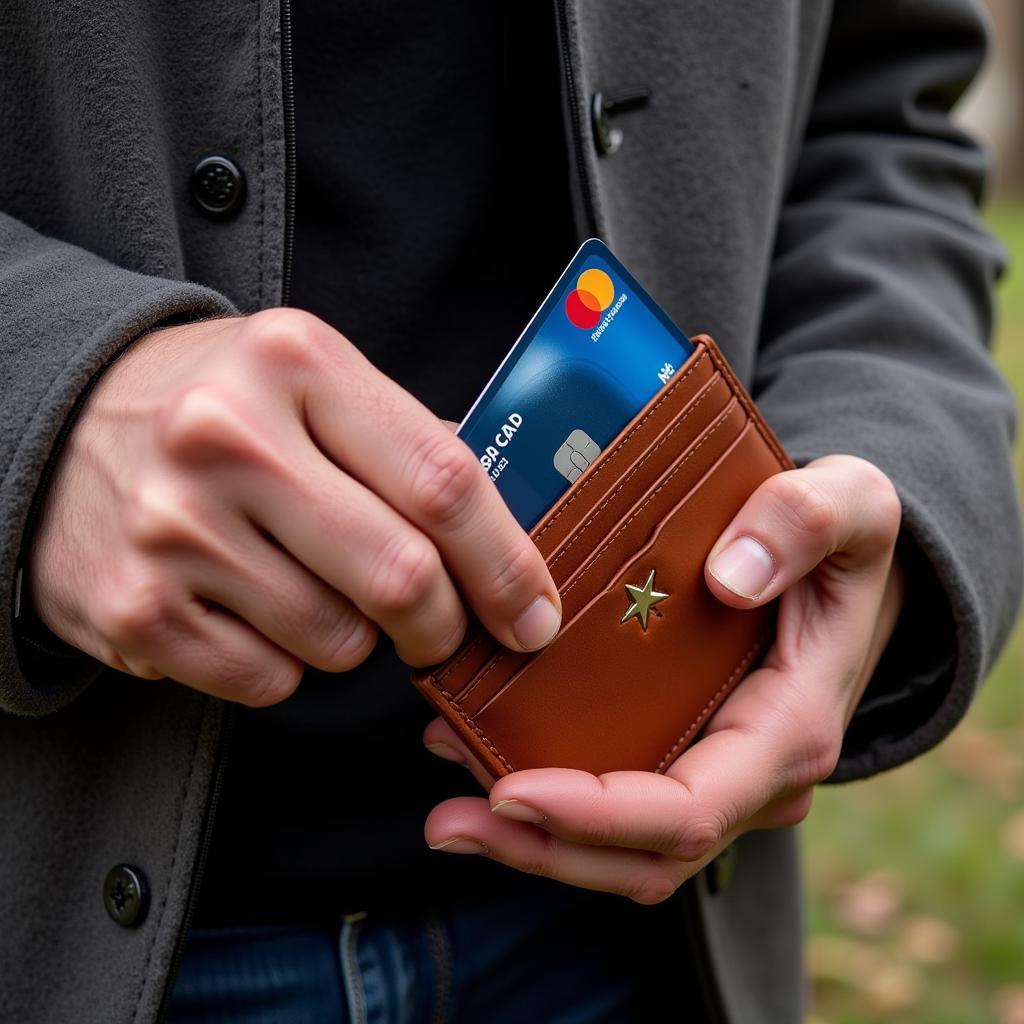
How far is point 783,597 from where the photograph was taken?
0.98 metres

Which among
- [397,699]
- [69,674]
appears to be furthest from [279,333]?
[397,699]

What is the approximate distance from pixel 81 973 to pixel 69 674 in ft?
0.98

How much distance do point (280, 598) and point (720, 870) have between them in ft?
2.19

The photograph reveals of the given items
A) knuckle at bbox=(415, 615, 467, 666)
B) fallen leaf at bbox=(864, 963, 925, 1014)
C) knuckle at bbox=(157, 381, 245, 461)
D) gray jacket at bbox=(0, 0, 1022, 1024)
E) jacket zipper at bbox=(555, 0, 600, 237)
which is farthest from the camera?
fallen leaf at bbox=(864, 963, 925, 1014)

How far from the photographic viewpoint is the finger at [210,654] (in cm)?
68

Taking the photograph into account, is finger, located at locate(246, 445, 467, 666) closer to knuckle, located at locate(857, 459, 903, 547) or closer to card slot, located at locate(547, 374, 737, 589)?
card slot, located at locate(547, 374, 737, 589)

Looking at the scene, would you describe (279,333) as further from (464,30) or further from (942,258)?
(942,258)

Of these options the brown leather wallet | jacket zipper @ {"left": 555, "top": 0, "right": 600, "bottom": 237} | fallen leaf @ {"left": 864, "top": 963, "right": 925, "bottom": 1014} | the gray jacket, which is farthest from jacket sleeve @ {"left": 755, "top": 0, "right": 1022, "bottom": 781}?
fallen leaf @ {"left": 864, "top": 963, "right": 925, "bottom": 1014}

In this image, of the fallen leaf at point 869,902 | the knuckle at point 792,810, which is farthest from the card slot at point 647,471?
the fallen leaf at point 869,902

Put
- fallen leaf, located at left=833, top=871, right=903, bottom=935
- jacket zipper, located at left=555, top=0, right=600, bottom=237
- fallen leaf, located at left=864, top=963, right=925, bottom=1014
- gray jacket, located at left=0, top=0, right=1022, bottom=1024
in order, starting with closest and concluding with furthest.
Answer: gray jacket, located at left=0, top=0, right=1022, bottom=1024 < jacket zipper, located at left=555, top=0, right=600, bottom=237 < fallen leaf, located at left=864, top=963, right=925, bottom=1014 < fallen leaf, located at left=833, top=871, right=903, bottom=935

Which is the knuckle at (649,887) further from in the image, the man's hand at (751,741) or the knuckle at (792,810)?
the knuckle at (792,810)

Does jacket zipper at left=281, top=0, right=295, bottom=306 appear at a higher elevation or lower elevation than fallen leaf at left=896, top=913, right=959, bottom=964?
higher

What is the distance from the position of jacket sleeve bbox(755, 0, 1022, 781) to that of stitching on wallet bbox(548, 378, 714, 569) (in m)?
0.23

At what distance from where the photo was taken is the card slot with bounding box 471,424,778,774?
82 centimetres
